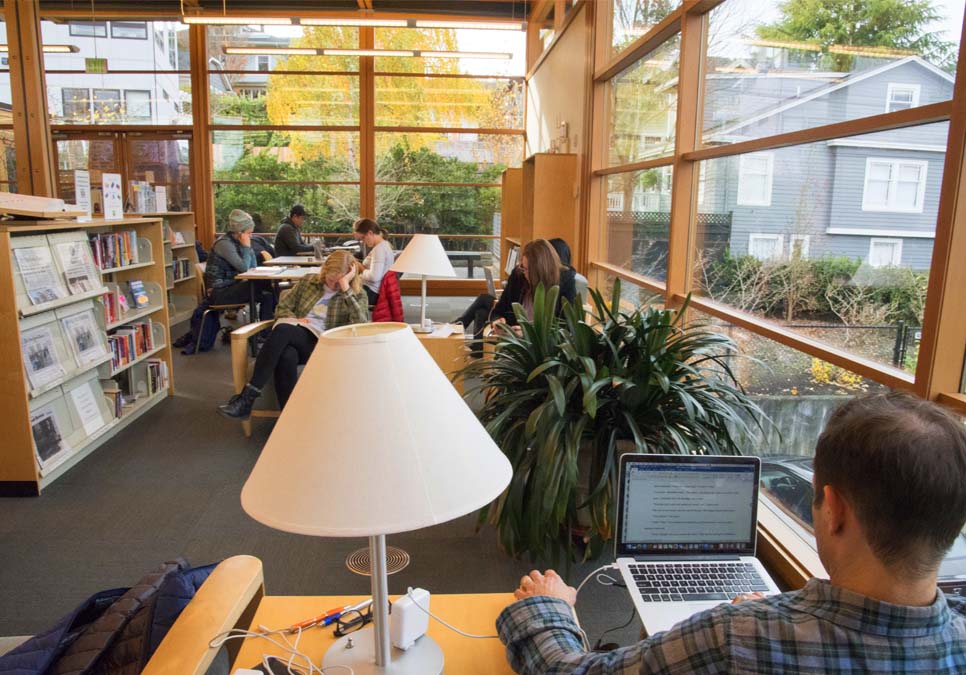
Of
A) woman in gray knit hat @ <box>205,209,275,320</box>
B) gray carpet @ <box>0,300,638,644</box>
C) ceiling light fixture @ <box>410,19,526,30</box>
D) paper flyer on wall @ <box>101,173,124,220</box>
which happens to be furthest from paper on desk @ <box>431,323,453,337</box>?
ceiling light fixture @ <box>410,19,526,30</box>

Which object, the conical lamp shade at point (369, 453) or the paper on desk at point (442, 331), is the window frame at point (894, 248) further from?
the paper on desk at point (442, 331)

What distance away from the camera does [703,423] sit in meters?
2.49

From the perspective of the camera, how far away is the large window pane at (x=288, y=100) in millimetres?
9977

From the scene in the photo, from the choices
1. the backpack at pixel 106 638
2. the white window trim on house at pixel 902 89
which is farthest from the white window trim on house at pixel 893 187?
the backpack at pixel 106 638

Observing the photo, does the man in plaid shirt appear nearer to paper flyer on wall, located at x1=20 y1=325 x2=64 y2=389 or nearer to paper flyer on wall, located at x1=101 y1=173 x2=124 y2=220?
paper flyer on wall, located at x1=20 y1=325 x2=64 y2=389

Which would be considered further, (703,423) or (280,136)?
(280,136)

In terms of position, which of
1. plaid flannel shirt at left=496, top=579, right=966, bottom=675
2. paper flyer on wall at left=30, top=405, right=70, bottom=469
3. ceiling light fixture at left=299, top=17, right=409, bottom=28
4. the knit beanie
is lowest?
paper flyer on wall at left=30, top=405, right=70, bottom=469

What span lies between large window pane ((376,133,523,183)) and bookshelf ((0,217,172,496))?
17.9 feet

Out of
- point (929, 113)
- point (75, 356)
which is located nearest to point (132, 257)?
point (75, 356)

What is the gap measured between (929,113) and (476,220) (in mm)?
8648

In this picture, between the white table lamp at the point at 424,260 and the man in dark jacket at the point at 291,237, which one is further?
the man in dark jacket at the point at 291,237

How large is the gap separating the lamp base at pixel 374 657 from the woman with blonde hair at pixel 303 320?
3.20m

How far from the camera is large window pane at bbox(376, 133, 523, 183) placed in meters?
10.3

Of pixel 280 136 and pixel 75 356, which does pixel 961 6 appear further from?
pixel 280 136
